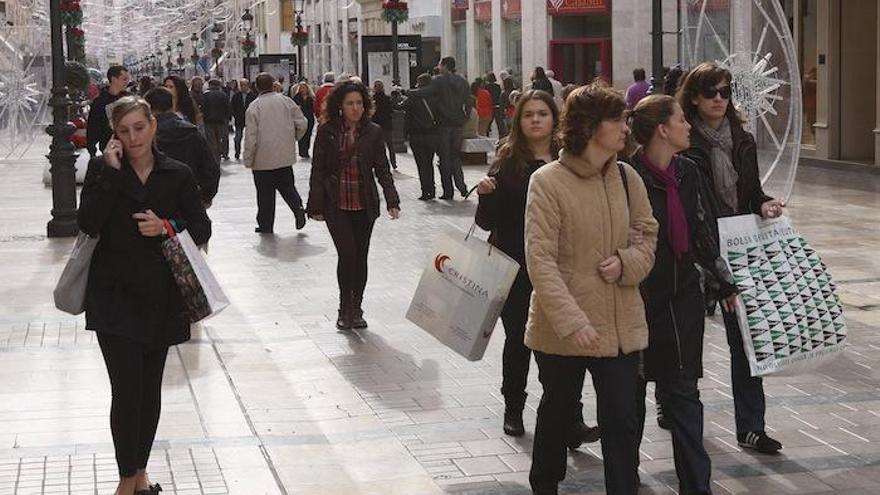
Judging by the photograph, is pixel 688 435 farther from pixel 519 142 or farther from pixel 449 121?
pixel 449 121

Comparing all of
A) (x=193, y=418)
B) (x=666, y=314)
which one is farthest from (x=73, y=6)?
(x=666, y=314)

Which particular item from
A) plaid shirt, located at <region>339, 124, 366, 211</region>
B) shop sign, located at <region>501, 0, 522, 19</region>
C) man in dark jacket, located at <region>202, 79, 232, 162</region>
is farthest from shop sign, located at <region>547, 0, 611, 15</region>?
plaid shirt, located at <region>339, 124, 366, 211</region>

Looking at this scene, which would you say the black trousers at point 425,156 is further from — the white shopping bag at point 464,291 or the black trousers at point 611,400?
the black trousers at point 611,400

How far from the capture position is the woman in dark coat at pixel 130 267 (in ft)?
20.3

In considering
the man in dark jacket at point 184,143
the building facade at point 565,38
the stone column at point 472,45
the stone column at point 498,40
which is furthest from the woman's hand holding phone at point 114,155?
the stone column at point 472,45

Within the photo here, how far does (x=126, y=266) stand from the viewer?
6223mm

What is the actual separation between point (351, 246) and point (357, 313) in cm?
48

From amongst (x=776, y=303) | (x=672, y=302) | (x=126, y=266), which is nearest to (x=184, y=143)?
(x=126, y=266)

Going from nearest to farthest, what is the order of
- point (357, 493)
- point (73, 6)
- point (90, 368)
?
point (357, 493), point (90, 368), point (73, 6)

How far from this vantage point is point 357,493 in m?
6.66

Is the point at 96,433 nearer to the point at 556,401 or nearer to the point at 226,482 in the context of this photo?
the point at 226,482

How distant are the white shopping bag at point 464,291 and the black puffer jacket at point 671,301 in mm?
771

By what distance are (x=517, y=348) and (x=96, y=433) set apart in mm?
2112

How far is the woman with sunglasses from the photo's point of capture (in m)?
7.10
